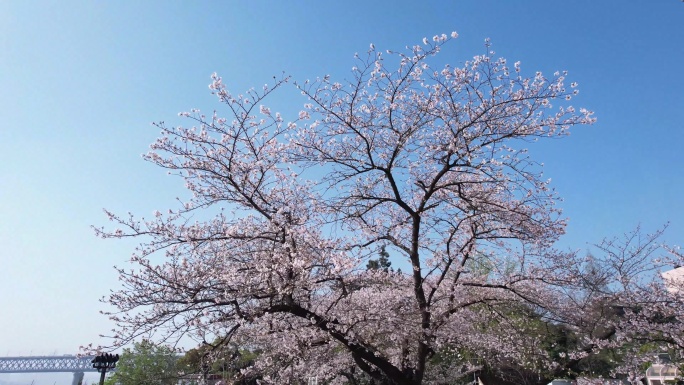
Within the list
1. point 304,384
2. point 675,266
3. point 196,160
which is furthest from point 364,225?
point 675,266

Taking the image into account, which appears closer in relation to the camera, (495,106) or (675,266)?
(495,106)

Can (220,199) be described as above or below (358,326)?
above

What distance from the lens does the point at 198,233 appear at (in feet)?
22.6

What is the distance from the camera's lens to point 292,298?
21.3 ft

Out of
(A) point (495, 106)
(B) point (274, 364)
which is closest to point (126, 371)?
(B) point (274, 364)

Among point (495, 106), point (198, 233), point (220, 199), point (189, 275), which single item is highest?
point (495, 106)

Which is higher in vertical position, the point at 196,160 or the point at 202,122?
the point at 202,122

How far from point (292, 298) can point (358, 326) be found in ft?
4.95

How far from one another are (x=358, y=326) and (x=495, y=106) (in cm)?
444

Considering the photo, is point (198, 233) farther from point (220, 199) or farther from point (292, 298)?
point (292, 298)

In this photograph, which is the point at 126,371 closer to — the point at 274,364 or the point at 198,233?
the point at 274,364

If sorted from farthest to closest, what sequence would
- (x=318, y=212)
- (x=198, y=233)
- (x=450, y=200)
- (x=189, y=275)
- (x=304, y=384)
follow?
(x=304, y=384) → (x=450, y=200) → (x=318, y=212) → (x=198, y=233) → (x=189, y=275)

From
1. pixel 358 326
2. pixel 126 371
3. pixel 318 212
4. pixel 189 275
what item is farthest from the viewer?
pixel 126 371

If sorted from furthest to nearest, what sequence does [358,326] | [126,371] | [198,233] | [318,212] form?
[126,371] → [318,212] → [358,326] → [198,233]
